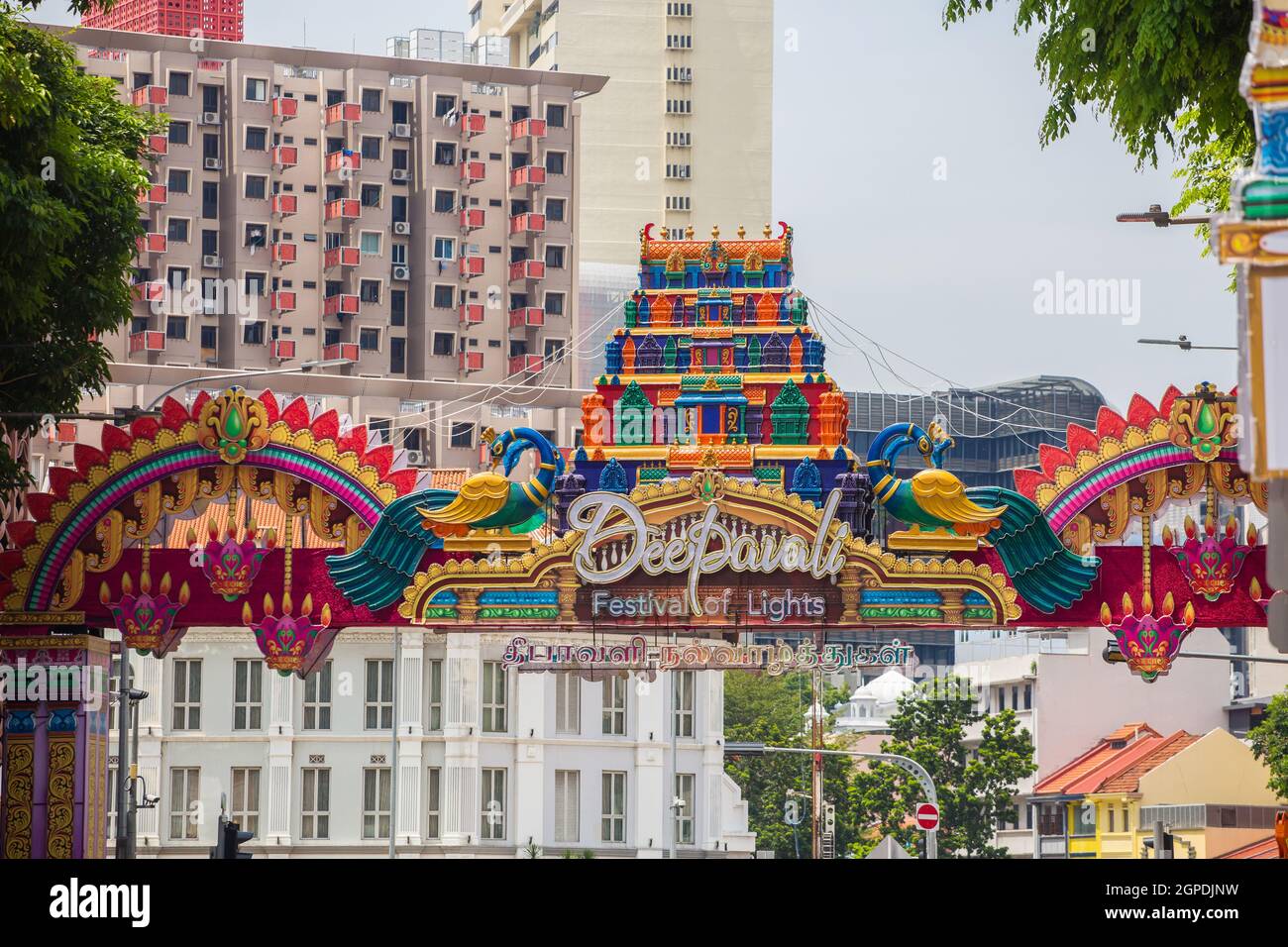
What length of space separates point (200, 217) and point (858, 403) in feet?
163

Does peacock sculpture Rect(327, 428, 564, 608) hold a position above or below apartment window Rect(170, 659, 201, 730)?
above

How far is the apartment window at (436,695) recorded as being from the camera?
64.6m

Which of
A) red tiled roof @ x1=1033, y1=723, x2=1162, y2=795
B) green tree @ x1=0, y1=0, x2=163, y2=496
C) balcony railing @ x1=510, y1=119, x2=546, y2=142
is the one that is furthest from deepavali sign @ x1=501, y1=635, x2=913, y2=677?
balcony railing @ x1=510, y1=119, x2=546, y2=142

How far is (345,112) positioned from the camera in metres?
102

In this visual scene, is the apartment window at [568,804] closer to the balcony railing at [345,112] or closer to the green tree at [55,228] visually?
the green tree at [55,228]

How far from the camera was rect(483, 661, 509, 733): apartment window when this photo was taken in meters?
64.9

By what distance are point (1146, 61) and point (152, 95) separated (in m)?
80.5

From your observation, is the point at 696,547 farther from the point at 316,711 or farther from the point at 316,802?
the point at 316,802

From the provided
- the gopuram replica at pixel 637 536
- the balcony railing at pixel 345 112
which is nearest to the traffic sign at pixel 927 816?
the gopuram replica at pixel 637 536

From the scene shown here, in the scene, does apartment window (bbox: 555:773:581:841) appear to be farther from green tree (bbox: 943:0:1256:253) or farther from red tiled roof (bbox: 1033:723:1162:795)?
green tree (bbox: 943:0:1256:253)

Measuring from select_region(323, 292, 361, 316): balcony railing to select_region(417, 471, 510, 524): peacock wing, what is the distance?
7397 centimetres

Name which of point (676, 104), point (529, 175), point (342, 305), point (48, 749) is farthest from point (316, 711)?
point (676, 104)

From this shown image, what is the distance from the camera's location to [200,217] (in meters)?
102
